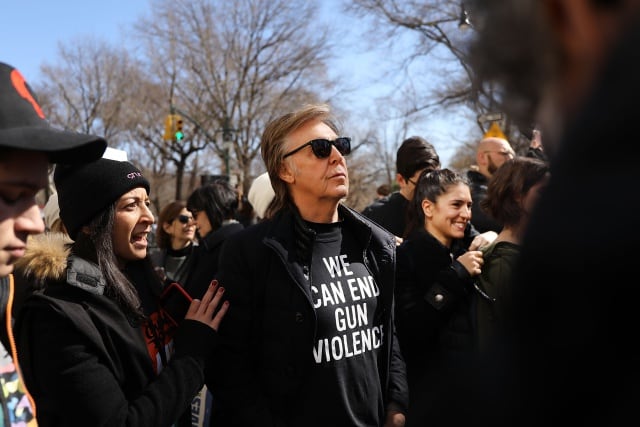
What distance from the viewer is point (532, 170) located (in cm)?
289

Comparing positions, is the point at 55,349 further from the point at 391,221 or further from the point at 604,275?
the point at 391,221

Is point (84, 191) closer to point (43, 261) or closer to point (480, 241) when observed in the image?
point (43, 261)

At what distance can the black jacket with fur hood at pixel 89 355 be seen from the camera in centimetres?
195

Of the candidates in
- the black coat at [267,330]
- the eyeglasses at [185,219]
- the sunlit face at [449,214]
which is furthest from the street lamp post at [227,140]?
the black coat at [267,330]

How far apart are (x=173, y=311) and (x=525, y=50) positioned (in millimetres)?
2220

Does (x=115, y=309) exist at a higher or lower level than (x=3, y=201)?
lower

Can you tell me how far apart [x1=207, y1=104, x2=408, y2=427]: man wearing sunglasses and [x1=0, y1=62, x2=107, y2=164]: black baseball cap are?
1.16 m

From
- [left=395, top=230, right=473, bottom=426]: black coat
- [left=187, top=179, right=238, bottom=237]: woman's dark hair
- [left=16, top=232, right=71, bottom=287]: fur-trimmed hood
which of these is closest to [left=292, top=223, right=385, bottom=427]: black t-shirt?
[left=395, top=230, right=473, bottom=426]: black coat

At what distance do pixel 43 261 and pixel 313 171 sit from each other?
1295mm

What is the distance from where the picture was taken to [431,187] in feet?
11.2

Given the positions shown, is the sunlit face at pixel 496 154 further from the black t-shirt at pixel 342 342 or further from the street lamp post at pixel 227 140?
the street lamp post at pixel 227 140

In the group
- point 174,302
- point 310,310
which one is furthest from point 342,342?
point 174,302

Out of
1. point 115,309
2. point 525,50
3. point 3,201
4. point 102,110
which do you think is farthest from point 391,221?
point 102,110

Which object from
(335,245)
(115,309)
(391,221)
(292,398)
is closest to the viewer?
(115,309)
